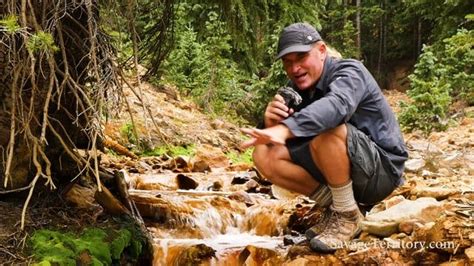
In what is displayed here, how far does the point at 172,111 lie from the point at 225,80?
2.41 m

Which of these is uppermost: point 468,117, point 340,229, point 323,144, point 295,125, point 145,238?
point 295,125

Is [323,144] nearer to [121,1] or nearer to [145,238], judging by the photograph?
[145,238]

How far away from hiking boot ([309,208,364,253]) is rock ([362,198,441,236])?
7 centimetres

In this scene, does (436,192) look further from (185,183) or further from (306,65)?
(185,183)

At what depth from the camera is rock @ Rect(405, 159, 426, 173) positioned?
21.0ft

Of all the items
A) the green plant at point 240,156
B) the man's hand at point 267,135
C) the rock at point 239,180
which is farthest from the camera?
the green plant at point 240,156

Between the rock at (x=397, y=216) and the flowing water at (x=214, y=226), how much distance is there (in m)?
0.63

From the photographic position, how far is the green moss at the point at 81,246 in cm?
300

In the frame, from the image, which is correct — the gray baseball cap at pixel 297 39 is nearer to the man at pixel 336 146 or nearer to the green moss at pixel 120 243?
the man at pixel 336 146

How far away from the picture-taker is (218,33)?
12312 mm

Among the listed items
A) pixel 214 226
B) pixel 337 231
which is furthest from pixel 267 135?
pixel 214 226

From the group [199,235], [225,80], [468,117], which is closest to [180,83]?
[225,80]

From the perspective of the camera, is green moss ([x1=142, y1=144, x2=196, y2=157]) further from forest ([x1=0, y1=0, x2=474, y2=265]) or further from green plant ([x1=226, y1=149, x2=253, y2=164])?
green plant ([x1=226, y1=149, x2=253, y2=164])

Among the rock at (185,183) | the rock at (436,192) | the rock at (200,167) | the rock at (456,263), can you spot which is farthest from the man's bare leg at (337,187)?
the rock at (200,167)
